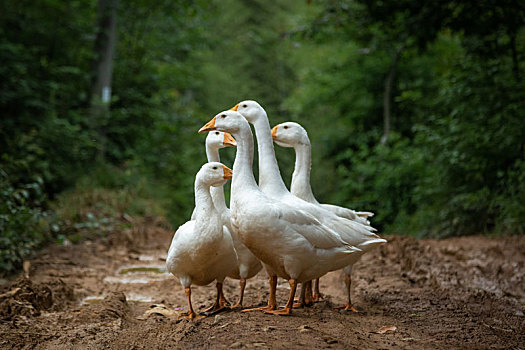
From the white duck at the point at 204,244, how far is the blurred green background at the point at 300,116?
3070 millimetres

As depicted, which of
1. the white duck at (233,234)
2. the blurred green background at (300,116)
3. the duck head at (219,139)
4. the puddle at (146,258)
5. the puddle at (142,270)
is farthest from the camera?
the blurred green background at (300,116)

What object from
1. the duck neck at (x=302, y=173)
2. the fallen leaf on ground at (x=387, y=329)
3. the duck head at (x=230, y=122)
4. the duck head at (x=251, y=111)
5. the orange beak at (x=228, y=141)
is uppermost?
the duck head at (x=251, y=111)

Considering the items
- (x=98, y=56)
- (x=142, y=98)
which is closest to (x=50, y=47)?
(x=98, y=56)

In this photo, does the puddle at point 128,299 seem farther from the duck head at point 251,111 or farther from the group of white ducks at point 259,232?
the duck head at point 251,111

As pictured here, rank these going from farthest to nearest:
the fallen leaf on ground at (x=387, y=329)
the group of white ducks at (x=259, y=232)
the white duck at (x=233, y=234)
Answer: the white duck at (x=233, y=234), the group of white ducks at (x=259, y=232), the fallen leaf on ground at (x=387, y=329)

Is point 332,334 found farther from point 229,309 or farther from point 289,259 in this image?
point 229,309

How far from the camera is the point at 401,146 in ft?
43.4

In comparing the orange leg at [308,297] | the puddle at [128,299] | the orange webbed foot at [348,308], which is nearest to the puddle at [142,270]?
the puddle at [128,299]

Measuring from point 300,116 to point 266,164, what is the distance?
14690mm

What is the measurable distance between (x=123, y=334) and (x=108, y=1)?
11.7 metres

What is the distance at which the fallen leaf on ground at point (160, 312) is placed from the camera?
5.11 meters

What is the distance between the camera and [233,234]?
4934 mm

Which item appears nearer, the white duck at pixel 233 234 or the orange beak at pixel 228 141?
the white duck at pixel 233 234

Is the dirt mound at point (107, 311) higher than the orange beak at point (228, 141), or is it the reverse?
the orange beak at point (228, 141)
